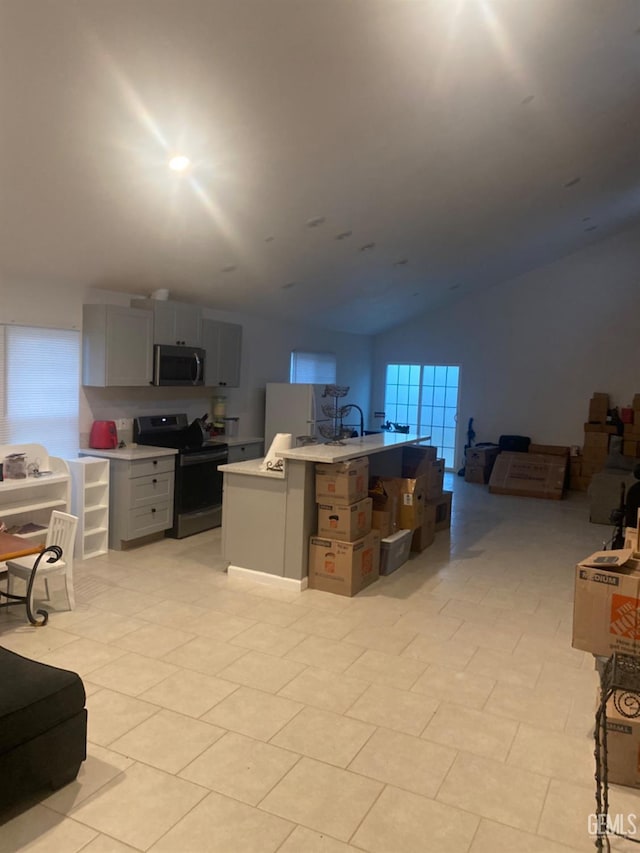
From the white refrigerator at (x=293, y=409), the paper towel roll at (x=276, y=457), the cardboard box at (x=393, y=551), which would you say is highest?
the white refrigerator at (x=293, y=409)

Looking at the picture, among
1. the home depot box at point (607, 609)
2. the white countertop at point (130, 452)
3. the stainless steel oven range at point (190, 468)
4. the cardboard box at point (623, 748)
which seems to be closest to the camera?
the cardboard box at point (623, 748)

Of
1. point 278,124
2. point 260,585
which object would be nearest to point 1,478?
point 260,585

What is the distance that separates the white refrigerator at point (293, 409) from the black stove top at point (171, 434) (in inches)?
51.6

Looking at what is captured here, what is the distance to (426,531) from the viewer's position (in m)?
6.04

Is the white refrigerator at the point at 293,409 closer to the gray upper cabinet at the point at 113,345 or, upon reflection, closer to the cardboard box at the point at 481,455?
the gray upper cabinet at the point at 113,345

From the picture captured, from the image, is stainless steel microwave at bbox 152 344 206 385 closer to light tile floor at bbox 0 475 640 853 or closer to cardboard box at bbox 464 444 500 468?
light tile floor at bbox 0 475 640 853

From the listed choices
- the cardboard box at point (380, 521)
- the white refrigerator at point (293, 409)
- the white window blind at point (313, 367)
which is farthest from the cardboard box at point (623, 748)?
the white window blind at point (313, 367)

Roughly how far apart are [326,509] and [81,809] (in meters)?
2.72

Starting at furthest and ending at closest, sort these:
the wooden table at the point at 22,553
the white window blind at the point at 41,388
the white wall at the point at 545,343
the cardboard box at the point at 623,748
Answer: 1. the white wall at the point at 545,343
2. the white window blind at the point at 41,388
3. the wooden table at the point at 22,553
4. the cardboard box at the point at 623,748

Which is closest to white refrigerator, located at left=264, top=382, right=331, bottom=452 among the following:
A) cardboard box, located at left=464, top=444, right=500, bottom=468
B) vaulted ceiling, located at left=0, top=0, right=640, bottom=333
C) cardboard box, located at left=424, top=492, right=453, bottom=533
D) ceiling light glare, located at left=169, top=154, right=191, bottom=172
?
vaulted ceiling, located at left=0, top=0, right=640, bottom=333

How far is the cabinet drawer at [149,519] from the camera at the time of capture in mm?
5609

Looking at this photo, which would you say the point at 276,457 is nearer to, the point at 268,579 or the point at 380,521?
the point at 268,579

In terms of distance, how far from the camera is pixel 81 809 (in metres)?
2.39

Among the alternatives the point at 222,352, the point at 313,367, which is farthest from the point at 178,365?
the point at 313,367
